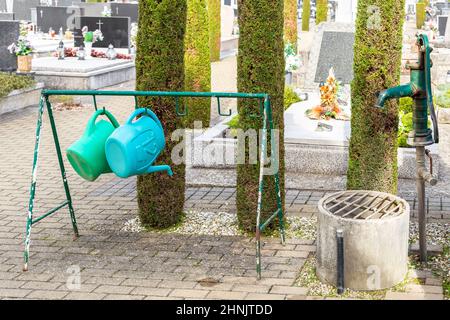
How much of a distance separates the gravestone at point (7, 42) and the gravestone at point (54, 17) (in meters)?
8.40

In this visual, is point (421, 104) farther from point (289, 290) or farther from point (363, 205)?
point (289, 290)

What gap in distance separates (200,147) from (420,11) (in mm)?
32002

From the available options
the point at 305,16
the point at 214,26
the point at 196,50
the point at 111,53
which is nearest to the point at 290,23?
the point at 214,26

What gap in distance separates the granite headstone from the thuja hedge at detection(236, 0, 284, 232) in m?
7.53

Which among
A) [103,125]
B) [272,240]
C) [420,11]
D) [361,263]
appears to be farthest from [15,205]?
[420,11]

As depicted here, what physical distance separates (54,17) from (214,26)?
5.91 metres

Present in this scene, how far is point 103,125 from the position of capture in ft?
23.0

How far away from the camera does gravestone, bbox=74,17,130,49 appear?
2100 centimetres

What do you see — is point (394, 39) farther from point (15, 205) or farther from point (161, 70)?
point (15, 205)

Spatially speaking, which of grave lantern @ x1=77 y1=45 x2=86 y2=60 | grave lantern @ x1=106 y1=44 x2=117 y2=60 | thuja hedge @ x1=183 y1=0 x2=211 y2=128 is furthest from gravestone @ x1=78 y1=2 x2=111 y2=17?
thuja hedge @ x1=183 y1=0 x2=211 y2=128

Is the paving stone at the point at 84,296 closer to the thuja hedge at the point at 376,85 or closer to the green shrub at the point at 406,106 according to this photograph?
the thuja hedge at the point at 376,85

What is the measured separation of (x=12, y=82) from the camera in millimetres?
15719

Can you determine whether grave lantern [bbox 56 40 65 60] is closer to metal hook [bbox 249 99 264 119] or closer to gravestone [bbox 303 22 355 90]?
gravestone [bbox 303 22 355 90]

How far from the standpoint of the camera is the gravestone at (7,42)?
16766 mm
